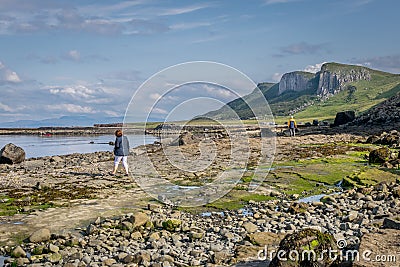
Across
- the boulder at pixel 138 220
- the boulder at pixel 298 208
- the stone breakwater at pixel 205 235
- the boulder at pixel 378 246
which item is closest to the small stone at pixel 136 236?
the stone breakwater at pixel 205 235

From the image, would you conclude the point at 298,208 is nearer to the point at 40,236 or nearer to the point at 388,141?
the point at 40,236

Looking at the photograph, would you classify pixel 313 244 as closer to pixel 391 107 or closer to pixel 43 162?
pixel 43 162

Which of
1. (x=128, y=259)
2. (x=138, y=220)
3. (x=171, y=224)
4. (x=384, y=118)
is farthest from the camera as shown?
(x=384, y=118)

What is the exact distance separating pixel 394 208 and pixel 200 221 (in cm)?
686

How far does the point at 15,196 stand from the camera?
790 inches

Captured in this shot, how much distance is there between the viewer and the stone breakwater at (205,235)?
35.7 feet

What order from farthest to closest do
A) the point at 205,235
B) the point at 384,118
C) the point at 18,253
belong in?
1. the point at 384,118
2. the point at 205,235
3. the point at 18,253

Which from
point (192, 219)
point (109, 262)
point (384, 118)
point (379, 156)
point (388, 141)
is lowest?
point (109, 262)

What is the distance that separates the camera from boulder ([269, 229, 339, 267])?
848 cm

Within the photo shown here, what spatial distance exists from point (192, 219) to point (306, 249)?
7.14 metres

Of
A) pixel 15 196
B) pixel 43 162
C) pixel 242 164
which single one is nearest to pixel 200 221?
pixel 15 196

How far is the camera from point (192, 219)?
1530cm

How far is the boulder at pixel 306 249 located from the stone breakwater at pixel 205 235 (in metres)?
0.74

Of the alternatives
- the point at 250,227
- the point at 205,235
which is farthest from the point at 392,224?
the point at 205,235
